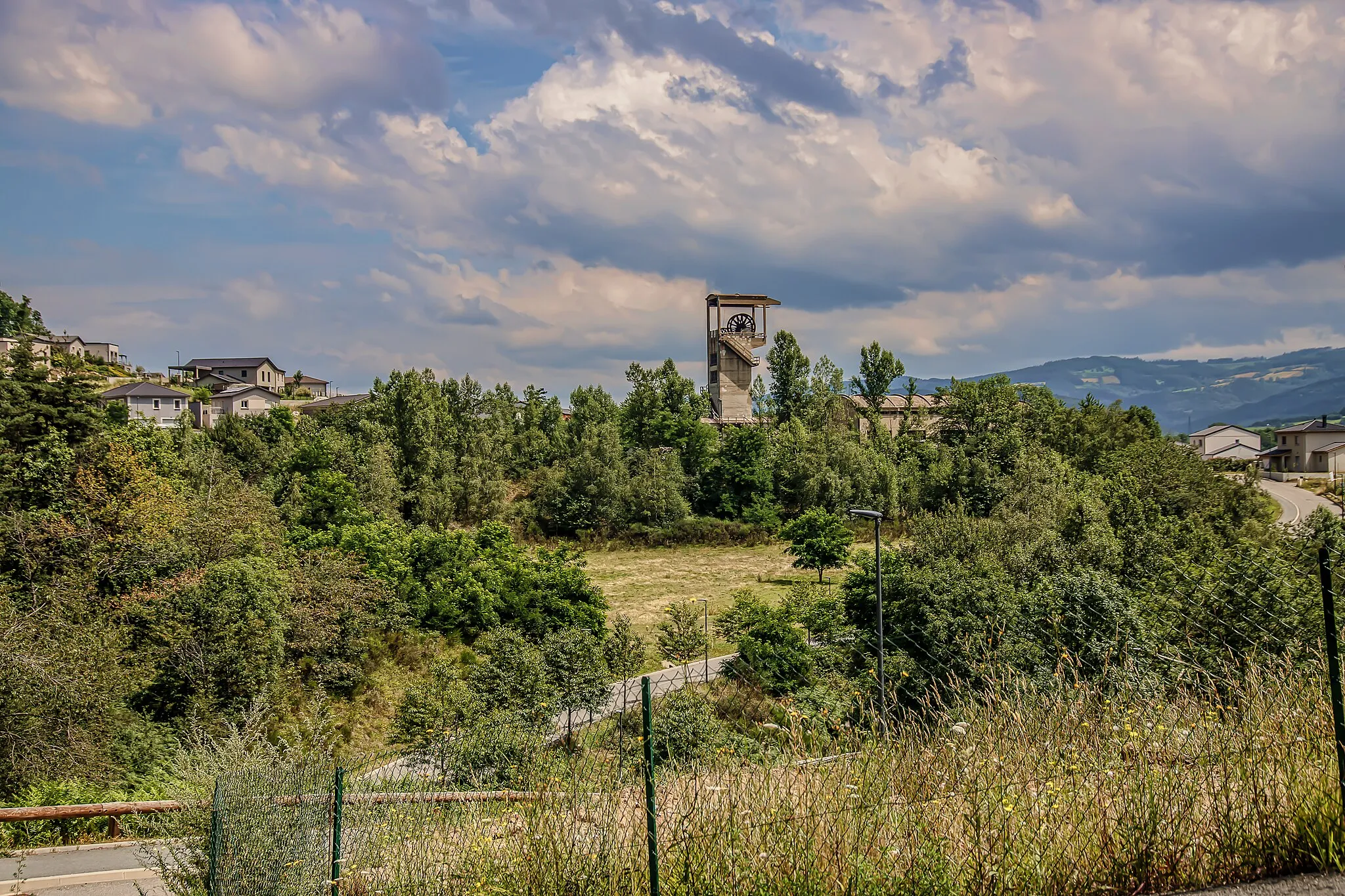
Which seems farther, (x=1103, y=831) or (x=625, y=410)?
(x=625, y=410)

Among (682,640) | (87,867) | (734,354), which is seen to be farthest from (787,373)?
Result: (87,867)

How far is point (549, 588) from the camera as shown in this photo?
79.0ft

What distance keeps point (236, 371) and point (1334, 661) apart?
88035 mm

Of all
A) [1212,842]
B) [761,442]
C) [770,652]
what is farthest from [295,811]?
[761,442]

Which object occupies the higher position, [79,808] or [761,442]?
[761,442]

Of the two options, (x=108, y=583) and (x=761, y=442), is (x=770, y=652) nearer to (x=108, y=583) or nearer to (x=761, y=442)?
(x=108, y=583)

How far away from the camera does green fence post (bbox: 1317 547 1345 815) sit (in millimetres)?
3453

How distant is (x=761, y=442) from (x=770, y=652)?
32374mm

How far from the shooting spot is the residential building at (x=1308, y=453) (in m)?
62.9

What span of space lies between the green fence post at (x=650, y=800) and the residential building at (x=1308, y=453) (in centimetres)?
7318

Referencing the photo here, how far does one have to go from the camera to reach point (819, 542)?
35531mm

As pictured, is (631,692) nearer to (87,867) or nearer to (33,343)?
(87,867)

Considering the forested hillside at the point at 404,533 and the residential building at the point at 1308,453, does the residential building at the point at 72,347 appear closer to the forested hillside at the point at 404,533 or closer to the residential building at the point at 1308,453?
the forested hillside at the point at 404,533

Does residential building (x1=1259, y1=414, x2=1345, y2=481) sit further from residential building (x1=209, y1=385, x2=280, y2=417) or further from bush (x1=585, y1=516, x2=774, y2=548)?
residential building (x1=209, y1=385, x2=280, y2=417)
